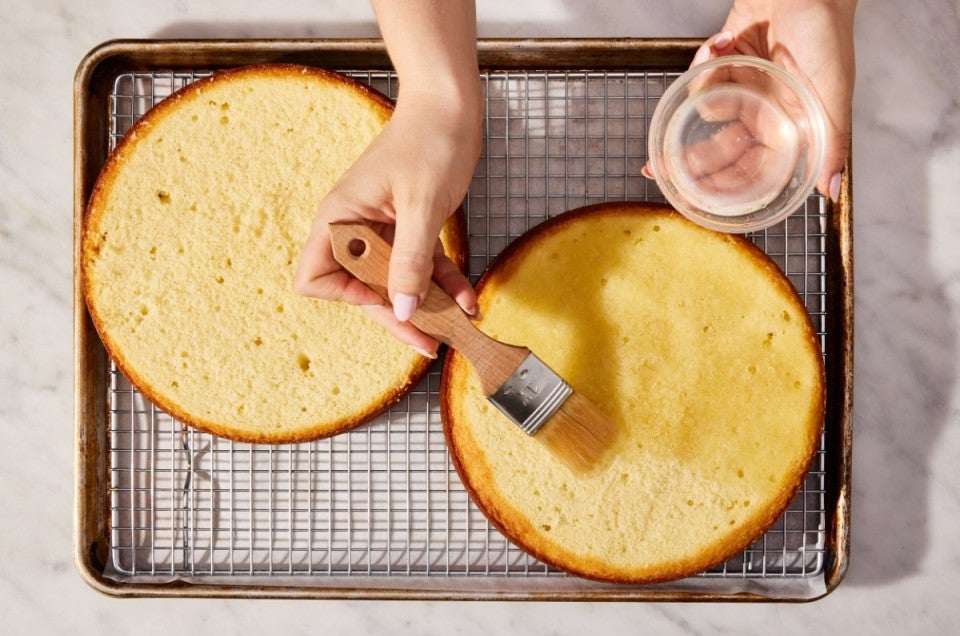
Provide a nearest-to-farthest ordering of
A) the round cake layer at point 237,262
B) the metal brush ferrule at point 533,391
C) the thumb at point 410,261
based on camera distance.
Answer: the thumb at point 410,261, the metal brush ferrule at point 533,391, the round cake layer at point 237,262

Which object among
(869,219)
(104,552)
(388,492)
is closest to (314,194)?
(388,492)

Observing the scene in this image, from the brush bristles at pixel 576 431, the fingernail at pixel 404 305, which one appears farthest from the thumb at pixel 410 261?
the brush bristles at pixel 576 431

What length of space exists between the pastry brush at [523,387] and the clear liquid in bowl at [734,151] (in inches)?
12.4

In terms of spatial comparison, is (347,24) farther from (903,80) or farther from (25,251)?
(903,80)

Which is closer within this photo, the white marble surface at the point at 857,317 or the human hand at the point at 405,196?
the human hand at the point at 405,196

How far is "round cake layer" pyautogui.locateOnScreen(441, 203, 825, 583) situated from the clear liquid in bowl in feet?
0.17

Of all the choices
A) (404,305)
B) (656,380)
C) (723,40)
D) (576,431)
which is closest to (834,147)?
(723,40)

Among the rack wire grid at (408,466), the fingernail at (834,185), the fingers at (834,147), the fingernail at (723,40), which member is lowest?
the rack wire grid at (408,466)

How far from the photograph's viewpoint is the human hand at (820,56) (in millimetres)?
1036

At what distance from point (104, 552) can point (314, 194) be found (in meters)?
0.62

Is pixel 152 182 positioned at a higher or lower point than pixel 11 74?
lower

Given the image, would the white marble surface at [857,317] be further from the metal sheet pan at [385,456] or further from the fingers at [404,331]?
the fingers at [404,331]

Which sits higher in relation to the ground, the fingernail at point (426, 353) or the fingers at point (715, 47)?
the fingers at point (715, 47)

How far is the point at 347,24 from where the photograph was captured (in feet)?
3.90
